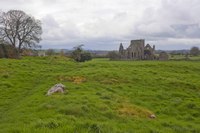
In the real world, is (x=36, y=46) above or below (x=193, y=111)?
above

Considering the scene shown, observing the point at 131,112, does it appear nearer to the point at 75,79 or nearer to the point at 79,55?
the point at 75,79

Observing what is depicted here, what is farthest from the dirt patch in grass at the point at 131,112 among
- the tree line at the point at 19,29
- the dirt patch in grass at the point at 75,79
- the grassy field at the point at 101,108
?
the tree line at the point at 19,29

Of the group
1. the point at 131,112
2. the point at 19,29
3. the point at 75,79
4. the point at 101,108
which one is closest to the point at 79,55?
the point at 19,29

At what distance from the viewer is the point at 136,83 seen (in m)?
32.5

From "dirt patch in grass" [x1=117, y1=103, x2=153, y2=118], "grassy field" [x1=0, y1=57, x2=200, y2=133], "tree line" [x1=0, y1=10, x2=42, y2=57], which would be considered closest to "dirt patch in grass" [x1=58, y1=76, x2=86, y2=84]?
"grassy field" [x1=0, y1=57, x2=200, y2=133]

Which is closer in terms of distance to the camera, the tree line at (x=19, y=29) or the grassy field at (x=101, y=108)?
the grassy field at (x=101, y=108)

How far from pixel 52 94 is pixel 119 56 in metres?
77.3

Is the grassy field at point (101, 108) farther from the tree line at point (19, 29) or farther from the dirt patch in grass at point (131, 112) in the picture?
the tree line at point (19, 29)

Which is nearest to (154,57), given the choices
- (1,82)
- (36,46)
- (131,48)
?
(131,48)

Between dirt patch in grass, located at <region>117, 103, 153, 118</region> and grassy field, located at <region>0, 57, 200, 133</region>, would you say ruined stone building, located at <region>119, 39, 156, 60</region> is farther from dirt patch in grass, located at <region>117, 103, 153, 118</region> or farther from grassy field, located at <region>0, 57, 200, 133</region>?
dirt patch in grass, located at <region>117, 103, 153, 118</region>

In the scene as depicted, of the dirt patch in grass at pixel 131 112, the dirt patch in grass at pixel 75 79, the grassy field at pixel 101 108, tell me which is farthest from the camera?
the dirt patch in grass at pixel 75 79

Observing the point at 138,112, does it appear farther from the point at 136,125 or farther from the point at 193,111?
the point at 193,111

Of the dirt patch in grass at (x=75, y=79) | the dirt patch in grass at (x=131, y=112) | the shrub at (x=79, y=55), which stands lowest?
the dirt patch in grass at (x=131, y=112)

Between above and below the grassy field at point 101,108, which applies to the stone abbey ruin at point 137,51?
above
